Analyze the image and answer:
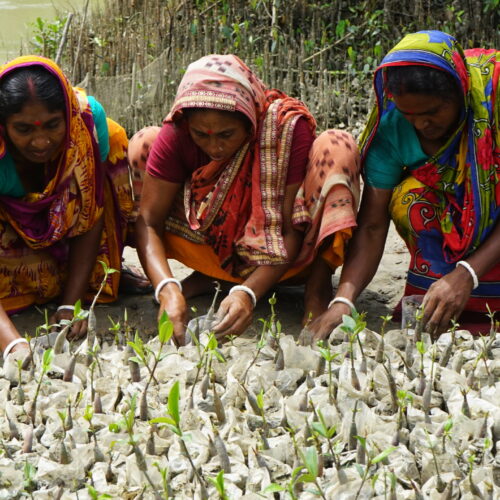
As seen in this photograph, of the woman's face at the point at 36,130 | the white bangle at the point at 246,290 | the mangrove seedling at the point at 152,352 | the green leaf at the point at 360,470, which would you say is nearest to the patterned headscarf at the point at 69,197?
the woman's face at the point at 36,130

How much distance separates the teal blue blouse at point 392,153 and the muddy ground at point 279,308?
23.2 inches

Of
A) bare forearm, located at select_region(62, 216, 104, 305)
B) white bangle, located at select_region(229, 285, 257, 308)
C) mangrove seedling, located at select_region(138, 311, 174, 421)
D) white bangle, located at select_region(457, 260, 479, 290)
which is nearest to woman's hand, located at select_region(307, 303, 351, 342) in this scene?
white bangle, located at select_region(229, 285, 257, 308)

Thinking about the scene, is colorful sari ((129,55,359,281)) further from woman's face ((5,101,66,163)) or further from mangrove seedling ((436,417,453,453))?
mangrove seedling ((436,417,453,453))

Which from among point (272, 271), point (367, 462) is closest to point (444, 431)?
point (367, 462)

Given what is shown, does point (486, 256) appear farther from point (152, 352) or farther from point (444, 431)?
point (152, 352)

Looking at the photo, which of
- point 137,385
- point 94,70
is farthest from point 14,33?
point 137,385

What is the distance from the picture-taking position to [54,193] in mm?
3246

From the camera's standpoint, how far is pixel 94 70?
6539 millimetres

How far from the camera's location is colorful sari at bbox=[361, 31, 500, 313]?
9.69 ft

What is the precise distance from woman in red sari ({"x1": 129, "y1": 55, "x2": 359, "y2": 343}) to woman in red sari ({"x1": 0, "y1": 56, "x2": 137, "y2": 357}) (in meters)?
0.17

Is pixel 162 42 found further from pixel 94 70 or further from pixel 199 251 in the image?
pixel 199 251

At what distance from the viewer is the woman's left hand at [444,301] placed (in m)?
2.91

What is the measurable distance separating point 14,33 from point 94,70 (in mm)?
3200

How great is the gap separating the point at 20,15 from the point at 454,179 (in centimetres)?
791
